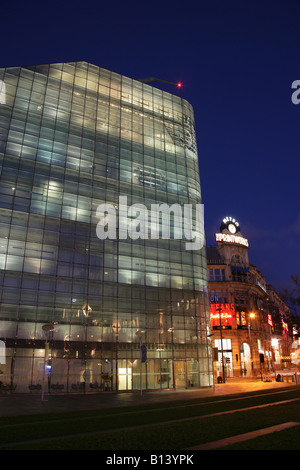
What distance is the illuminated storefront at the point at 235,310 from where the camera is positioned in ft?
225

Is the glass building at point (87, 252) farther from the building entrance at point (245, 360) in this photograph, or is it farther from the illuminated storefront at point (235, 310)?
the building entrance at point (245, 360)

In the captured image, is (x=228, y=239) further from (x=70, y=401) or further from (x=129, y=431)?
(x=129, y=431)

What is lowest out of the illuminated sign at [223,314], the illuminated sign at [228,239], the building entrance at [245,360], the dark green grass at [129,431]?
the dark green grass at [129,431]

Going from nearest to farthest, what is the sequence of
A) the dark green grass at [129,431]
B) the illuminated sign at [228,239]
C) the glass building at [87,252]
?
the dark green grass at [129,431] < the glass building at [87,252] < the illuminated sign at [228,239]

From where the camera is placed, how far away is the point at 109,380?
38.9 m

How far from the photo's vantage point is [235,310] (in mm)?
70875

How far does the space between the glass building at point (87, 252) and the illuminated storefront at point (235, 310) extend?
2278 cm

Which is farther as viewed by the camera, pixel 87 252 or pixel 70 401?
pixel 87 252

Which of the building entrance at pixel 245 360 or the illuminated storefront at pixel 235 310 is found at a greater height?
the illuminated storefront at pixel 235 310

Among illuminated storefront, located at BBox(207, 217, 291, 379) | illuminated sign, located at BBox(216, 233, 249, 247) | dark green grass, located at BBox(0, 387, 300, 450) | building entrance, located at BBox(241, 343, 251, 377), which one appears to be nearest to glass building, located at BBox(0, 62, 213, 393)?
dark green grass, located at BBox(0, 387, 300, 450)

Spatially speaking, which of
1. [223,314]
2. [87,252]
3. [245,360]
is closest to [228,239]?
[223,314]

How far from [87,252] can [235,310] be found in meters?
39.9

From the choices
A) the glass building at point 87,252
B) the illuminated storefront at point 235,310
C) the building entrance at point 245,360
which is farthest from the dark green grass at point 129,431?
the building entrance at point 245,360
